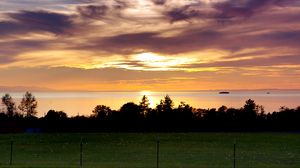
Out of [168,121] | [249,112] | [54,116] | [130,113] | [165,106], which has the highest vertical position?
[165,106]

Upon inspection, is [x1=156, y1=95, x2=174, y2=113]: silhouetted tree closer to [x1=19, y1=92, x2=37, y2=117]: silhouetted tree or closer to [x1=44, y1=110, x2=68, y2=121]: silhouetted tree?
[x1=44, y1=110, x2=68, y2=121]: silhouetted tree

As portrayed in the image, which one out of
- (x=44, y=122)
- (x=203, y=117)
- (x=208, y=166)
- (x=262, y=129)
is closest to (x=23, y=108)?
(x=44, y=122)

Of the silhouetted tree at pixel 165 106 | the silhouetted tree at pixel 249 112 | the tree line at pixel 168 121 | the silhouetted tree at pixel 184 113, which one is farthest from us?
the silhouetted tree at pixel 165 106

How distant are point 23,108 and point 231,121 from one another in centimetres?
8348

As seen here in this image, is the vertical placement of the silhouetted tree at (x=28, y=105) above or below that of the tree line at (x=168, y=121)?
above

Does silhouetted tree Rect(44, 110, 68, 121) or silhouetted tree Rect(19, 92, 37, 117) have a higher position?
silhouetted tree Rect(19, 92, 37, 117)

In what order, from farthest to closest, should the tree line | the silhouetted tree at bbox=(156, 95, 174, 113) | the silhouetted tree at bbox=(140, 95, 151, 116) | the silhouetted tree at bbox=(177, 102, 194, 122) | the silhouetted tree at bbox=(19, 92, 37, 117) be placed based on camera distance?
1. the silhouetted tree at bbox=(19, 92, 37, 117)
2. the silhouetted tree at bbox=(140, 95, 151, 116)
3. the silhouetted tree at bbox=(156, 95, 174, 113)
4. the silhouetted tree at bbox=(177, 102, 194, 122)
5. the tree line

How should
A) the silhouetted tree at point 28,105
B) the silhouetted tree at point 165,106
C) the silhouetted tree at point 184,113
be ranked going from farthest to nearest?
the silhouetted tree at point 28,105, the silhouetted tree at point 165,106, the silhouetted tree at point 184,113

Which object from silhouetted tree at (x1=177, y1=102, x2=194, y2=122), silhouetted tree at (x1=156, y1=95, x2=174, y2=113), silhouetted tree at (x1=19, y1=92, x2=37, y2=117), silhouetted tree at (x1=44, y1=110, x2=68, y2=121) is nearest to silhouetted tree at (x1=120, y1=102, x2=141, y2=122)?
silhouetted tree at (x1=156, y1=95, x2=174, y2=113)

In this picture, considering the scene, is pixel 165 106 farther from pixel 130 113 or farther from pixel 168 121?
pixel 130 113

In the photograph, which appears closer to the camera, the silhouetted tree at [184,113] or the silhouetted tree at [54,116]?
the silhouetted tree at [54,116]

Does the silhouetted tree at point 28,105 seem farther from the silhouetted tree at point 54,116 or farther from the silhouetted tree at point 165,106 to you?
the silhouetted tree at point 165,106

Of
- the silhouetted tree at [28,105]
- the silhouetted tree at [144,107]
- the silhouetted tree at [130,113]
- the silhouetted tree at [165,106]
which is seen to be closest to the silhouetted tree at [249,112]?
the silhouetted tree at [165,106]

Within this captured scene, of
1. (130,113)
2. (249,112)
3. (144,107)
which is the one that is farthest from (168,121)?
(249,112)
